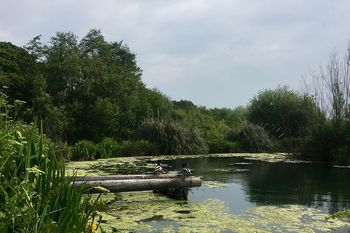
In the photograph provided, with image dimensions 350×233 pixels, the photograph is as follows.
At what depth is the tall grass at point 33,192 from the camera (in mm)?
3453

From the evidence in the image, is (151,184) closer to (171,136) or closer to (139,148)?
(139,148)

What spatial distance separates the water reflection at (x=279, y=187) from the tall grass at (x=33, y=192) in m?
6.65

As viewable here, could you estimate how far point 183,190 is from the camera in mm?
11688

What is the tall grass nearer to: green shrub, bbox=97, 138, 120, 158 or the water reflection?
the water reflection

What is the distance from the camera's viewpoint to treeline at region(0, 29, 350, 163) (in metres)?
25.1

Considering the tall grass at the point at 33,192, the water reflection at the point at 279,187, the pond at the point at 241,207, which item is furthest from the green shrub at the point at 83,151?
the tall grass at the point at 33,192

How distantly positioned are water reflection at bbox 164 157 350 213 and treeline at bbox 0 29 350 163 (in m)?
5.51

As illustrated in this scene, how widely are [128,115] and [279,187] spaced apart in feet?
67.1

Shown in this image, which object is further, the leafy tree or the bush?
the leafy tree

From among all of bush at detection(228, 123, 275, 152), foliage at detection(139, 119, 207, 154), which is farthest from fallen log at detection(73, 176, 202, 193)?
bush at detection(228, 123, 275, 152)

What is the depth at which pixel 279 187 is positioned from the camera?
1422 cm

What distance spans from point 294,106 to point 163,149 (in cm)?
1364

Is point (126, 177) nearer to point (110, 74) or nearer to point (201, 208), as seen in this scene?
point (201, 208)

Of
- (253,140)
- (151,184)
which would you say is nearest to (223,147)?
(253,140)
